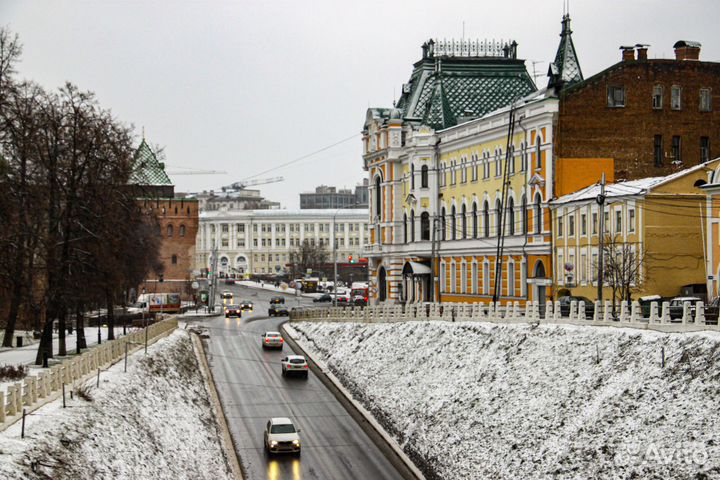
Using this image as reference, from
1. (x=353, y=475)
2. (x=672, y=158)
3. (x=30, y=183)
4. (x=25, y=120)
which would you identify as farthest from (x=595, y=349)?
(x=672, y=158)

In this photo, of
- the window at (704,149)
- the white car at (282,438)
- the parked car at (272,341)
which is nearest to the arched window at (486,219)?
the window at (704,149)

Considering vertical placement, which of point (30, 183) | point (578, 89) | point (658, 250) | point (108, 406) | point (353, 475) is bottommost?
point (353, 475)

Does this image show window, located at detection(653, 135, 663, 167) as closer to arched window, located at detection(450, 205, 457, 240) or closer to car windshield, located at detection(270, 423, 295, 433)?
arched window, located at detection(450, 205, 457, 240)

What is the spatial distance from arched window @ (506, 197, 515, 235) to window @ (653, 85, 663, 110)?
11672 millimetres

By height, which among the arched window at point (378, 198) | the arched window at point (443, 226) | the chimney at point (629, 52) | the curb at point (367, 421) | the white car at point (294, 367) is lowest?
the curb at point (367, 421)

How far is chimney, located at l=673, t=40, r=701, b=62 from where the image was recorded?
69.5m

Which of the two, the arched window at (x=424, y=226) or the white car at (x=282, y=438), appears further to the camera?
the arched window at (x=424, y=226)

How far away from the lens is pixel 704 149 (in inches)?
2702

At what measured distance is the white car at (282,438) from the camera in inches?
1618

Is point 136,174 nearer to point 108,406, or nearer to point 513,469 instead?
point 108,406

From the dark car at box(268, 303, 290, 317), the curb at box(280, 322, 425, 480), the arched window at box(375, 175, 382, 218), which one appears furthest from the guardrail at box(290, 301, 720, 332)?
the dark car at box(268, 303, 290, 317)

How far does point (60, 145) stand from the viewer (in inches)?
1961

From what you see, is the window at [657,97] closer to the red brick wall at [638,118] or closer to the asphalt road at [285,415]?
the red brick wall at [638,118]

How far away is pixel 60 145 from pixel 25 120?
6.12 m
